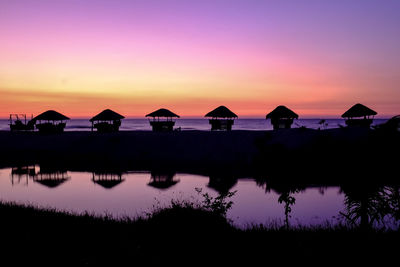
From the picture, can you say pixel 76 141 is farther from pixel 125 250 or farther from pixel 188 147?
pixel 125 250

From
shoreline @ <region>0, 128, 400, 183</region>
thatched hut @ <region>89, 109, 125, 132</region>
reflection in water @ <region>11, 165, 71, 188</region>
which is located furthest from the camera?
thatched hut @ <region>89, 109, 125, 132</region>

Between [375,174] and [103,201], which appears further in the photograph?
[103,201]

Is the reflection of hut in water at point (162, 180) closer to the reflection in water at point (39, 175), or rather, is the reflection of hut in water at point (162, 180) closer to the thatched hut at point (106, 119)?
the reflection in water at point (39, 175)

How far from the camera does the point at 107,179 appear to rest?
17219 millimetres

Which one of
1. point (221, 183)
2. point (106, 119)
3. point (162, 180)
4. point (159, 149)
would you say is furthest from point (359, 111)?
point (106, 119)

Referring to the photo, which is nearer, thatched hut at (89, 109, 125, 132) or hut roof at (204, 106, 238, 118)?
thatched hut at (89, 109, 125, 132)

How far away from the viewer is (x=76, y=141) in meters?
28.7

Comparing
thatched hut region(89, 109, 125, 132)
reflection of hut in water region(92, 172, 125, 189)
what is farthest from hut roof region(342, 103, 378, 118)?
reflection of hut in water region(92, 172, 125, 189)

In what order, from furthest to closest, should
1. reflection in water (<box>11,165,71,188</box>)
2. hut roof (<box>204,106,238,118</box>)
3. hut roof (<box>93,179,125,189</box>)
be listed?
1. hut roof (<box>204,106,238,118</box>)
2. reflection in water (<box>11,165,71,188</box>)
3. hut roof (<box>93,179,125,189</box>)

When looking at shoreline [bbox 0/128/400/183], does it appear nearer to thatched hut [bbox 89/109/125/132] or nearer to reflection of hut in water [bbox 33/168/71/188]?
thatched hut [bbox 89/109/125/132]

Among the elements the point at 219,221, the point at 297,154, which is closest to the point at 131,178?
the point at 297,154

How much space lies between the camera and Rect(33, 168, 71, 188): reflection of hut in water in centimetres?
1655

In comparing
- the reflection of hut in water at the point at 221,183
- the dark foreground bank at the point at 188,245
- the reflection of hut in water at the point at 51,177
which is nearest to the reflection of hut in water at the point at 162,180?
the reflection of hut in water at the point at 221,183

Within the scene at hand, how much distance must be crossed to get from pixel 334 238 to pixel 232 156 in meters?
16.7
